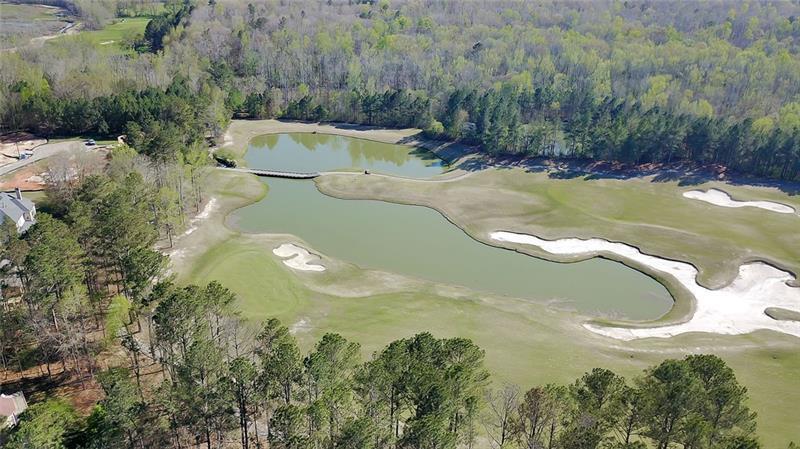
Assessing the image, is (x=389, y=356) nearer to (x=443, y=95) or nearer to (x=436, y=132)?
(x=436, y=132)

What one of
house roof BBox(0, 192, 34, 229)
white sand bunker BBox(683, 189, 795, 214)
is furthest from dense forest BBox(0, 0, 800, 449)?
white sand bunker BBox(683, 189, 795, 214)

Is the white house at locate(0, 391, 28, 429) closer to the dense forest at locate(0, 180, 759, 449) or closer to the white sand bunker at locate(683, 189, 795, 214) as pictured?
the dense forest at locate(0, 180, 759, 449)

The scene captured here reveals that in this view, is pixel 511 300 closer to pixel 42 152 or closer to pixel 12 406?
pixel 12 406

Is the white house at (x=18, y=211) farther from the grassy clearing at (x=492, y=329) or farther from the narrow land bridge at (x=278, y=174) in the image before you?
the narrow land bridge at (x=278, y=174)

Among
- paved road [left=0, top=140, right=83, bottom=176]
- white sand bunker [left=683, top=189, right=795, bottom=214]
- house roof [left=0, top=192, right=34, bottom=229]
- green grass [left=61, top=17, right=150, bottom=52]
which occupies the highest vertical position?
green grass [left=61, top=17, right=150, bottom=52]

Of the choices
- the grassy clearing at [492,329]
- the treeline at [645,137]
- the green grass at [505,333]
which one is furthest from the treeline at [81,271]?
the treeline at [645,137]
